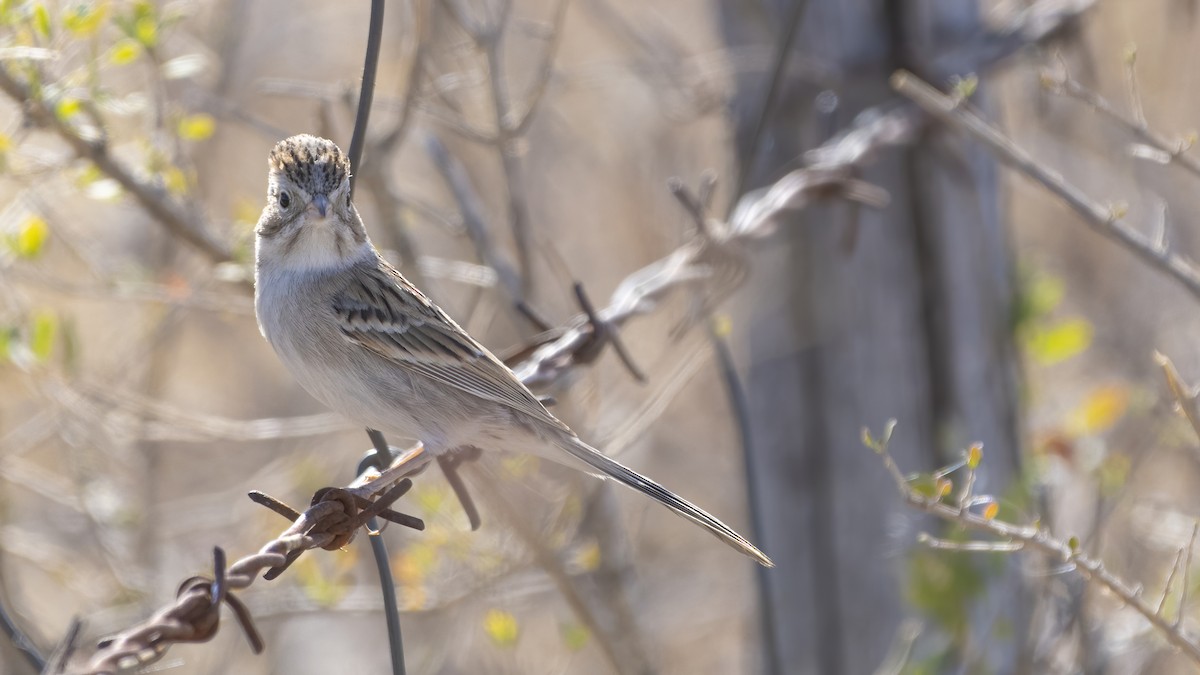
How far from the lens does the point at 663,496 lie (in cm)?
273

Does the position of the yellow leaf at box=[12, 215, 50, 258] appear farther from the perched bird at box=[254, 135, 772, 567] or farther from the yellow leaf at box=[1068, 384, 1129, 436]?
the yellow leaf at box=[1068, 384, 1129, 436]

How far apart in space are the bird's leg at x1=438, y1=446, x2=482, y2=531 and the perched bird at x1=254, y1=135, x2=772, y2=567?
0.16 feet

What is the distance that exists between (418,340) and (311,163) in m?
0.54

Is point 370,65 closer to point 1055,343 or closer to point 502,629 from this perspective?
point 502,629

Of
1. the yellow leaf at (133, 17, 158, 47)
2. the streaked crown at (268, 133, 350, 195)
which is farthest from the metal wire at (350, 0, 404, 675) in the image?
the yellow leaf at (133, 17, 158, 47)

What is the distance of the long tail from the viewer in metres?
2.54

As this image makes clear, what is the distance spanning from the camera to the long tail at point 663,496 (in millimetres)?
2539

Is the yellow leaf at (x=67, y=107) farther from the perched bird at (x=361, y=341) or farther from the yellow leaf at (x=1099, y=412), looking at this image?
the yellow leaf at (x=1099, y=412)

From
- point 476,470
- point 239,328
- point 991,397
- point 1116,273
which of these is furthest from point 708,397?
point 476,470

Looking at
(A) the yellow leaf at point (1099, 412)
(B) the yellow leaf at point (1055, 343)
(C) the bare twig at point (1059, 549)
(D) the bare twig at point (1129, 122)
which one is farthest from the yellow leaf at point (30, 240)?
(A) the yellow leaf at point (1099, 412)

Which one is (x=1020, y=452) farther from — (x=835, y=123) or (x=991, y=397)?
(x=835, y=123)

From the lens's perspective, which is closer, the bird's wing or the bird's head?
the bird's head

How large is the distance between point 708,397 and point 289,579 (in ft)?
11.6

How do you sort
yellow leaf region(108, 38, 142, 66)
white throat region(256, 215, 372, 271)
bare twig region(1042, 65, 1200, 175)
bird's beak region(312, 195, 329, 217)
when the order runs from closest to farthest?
1. bare twig region(1042, 65, 1200, 175)
2. bird's beak region(312, 195, 329, 217)
3. white throat region(256, 215, 372, 271)
4. yellow leaf region(108, 38, 142, 66)
